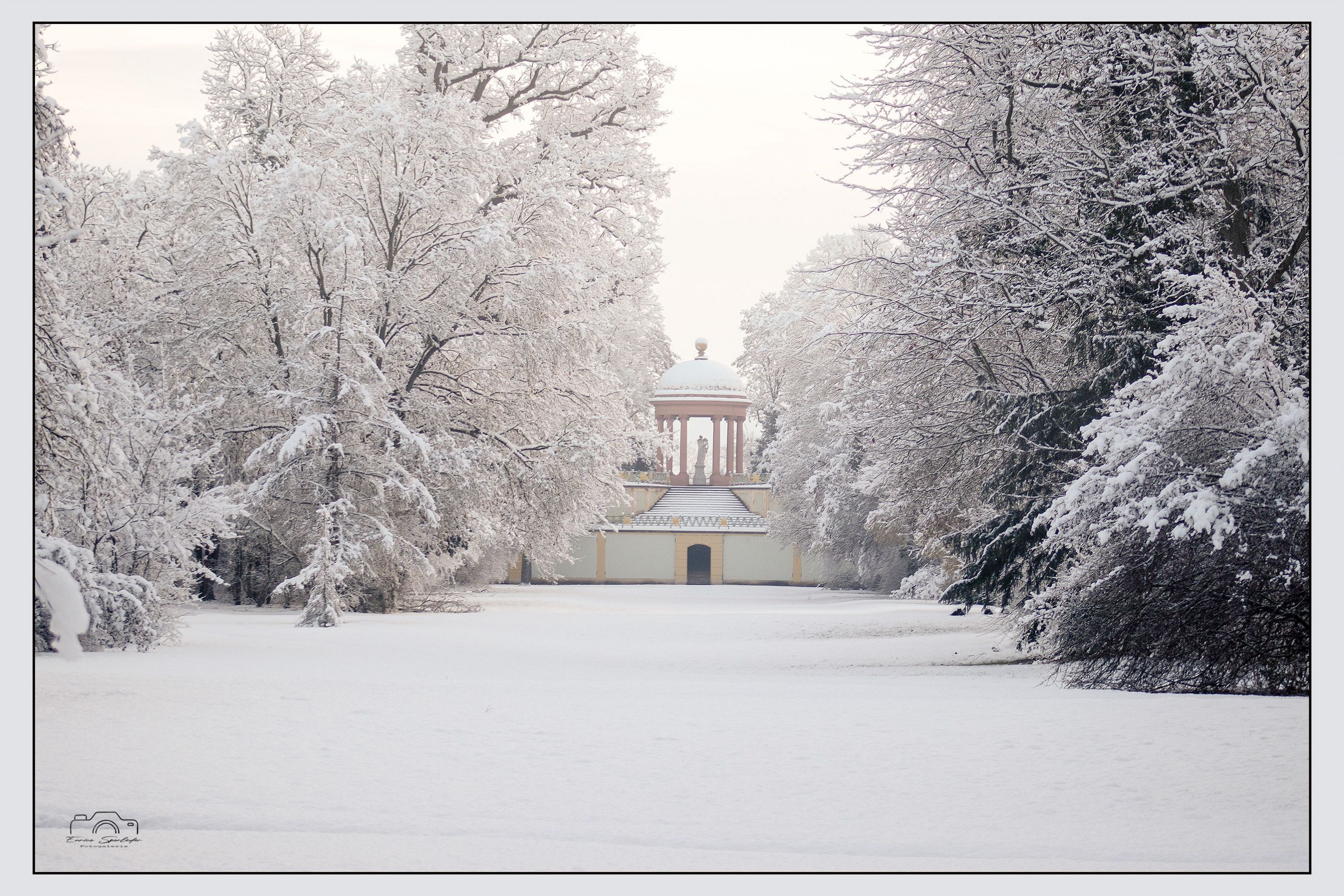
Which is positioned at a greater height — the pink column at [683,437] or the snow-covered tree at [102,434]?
the pink column at [683,437]

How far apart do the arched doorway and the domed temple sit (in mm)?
25

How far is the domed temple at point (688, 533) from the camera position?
5069cm

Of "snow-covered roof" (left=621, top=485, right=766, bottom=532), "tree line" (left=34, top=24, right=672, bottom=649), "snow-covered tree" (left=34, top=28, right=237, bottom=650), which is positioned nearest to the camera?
"snow-covered tree" (left=34, top=28, right=237, bottom=650)

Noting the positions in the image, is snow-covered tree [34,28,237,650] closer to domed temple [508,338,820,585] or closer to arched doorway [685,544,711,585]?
domed temple [508,338,820,585]

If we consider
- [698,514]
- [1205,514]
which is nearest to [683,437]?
[698,514]

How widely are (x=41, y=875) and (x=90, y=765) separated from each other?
152 cm

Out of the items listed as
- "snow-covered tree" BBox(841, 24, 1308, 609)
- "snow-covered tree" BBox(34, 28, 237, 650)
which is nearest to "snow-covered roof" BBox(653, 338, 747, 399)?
"snow-covered tree" BBox(34, 28, 237, 650)

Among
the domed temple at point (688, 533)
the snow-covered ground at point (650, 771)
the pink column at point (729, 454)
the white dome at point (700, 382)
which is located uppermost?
the white dome at point (700, 382)

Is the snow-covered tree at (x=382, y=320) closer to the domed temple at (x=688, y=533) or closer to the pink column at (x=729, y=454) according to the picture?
the domed temple at (x=688, y=533)

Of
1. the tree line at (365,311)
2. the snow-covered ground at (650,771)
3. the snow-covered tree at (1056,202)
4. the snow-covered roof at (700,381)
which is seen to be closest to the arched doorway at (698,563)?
the snow-covered roof at (700,381)

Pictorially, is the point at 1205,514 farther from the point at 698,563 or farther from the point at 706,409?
the point at 706,409

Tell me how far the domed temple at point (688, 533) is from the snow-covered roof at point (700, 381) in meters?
0.04

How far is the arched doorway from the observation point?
5112cm

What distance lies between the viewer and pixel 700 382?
2160 inches
